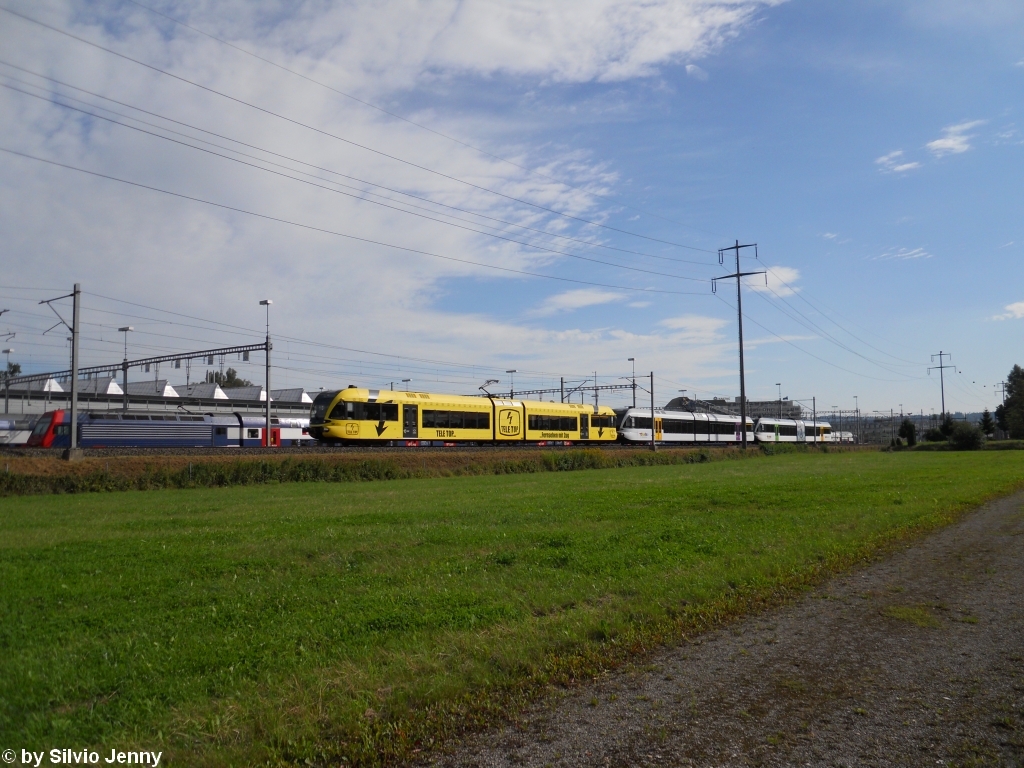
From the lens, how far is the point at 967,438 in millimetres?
76000

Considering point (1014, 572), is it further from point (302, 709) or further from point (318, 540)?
point (318, 540)

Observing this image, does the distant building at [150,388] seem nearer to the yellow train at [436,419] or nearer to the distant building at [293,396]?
the distant building at [293,396]

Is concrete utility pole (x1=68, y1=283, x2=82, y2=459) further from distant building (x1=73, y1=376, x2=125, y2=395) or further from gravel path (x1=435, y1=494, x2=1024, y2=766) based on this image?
distant building (x1=73, y1=376, x2=125, y2=395)

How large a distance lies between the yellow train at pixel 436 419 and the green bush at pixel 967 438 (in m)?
44.9

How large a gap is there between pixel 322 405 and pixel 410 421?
572cm

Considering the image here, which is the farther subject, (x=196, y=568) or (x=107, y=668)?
(x=196, y=568)

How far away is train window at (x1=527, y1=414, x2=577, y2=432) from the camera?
182 ft

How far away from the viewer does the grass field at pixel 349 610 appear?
17.2 ft

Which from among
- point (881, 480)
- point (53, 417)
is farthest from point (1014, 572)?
point (53, 417)

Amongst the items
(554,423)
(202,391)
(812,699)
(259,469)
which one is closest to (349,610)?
(812,699)

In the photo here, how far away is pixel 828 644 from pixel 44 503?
27.4m

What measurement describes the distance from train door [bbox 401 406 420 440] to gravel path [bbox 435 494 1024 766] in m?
38.0

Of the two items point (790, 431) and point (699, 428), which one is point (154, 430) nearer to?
point (699, 428)

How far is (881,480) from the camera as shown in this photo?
27.3 metres
